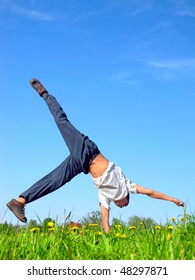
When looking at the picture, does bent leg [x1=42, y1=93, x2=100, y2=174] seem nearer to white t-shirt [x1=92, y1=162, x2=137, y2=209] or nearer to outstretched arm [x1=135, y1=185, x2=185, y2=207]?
white t-shirt [x1=92, y1=162, x2=137, y2=209]

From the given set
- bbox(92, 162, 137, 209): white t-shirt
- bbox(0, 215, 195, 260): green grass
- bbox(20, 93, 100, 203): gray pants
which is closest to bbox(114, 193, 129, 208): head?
bbox(92, 162, 137, 209): white t-shirt

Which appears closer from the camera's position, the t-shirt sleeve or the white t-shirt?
the white t-shirt

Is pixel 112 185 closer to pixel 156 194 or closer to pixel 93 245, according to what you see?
pixel 156 194

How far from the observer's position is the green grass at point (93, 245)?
527 centimetres

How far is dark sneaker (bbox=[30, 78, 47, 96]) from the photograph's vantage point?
8695mm

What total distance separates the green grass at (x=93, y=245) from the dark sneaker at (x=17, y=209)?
1.12 metres

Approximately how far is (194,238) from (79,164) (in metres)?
2.88

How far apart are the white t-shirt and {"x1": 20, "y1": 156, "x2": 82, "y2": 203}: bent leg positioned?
0.38 metres

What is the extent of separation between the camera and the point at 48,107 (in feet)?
27.7

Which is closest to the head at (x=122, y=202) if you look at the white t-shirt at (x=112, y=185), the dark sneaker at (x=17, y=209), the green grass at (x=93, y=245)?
the white t-shirt at (x=112, y=185)
